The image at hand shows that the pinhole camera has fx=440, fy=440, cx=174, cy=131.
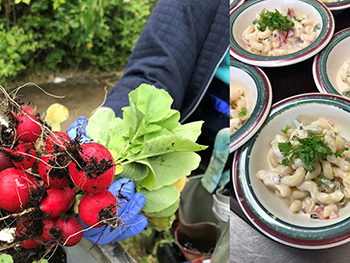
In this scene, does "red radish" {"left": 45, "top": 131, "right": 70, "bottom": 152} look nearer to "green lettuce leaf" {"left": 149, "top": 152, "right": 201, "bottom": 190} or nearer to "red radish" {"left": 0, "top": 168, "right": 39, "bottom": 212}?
"red radish" {"left": 0, "top": 168, "right": 39, "bottom": 212}

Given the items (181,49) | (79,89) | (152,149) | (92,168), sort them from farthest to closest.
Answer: (79,89) < (181,49) < (152,149) < (92,168)

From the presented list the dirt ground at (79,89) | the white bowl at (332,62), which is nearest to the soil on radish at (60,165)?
the white bowl at (332,62)

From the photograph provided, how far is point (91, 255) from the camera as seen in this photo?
2.66 feet

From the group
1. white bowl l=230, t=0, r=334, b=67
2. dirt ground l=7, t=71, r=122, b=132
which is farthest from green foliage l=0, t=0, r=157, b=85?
white bowl l=230, t=0, r=334, b=67

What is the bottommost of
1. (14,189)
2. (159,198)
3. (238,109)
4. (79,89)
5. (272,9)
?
(79,89)

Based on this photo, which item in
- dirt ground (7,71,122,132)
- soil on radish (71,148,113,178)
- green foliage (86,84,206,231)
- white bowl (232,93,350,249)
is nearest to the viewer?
white bowl (232,93,350,249)

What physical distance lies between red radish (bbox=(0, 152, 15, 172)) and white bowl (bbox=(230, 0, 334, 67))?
389mm

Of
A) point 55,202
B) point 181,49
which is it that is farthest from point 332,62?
point 181,49

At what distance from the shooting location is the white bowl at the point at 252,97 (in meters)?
0.53

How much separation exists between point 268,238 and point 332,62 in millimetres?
223

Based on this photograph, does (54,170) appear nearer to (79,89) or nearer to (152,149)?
(152,149)

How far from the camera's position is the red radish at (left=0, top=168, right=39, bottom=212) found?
0.64m

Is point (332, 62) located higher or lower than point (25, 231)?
higher

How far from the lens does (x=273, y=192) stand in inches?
20.7
